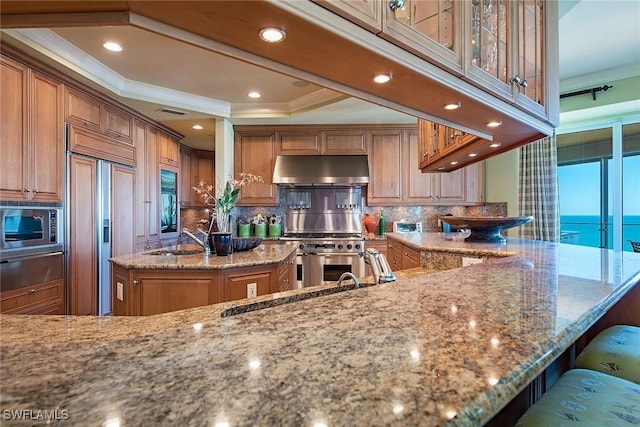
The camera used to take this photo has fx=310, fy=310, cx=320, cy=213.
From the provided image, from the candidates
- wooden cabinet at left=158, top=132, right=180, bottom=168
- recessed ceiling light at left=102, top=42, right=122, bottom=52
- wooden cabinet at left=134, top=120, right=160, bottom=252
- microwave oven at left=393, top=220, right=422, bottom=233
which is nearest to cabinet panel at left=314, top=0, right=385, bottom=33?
recessed ceiling light at left=102, top=42, right=122, bottom=52

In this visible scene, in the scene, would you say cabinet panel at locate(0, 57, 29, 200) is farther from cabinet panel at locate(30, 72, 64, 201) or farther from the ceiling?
the ceiling

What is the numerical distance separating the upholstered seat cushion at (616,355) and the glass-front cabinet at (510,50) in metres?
1.13

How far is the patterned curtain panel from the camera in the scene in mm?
3963

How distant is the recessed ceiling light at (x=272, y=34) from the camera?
2.81ft

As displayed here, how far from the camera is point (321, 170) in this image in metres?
4.23

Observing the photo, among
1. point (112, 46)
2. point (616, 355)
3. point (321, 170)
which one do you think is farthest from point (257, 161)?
point (616, 355)

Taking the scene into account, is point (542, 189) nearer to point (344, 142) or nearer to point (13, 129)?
point (344, 142)

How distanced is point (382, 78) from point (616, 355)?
1.37 metres

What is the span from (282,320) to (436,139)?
93.7 inches

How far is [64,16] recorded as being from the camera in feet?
2.62

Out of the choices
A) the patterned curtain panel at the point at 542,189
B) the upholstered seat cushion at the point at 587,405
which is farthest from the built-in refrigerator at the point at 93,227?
the patterned curtain panel at the point at 542,189

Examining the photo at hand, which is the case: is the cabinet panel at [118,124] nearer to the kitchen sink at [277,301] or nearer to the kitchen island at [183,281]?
A: the kitchen island at [183,281]

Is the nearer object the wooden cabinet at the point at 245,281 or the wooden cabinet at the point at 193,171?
the wooden cabinet at the point at 245,281

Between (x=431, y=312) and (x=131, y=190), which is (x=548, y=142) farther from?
(x=131, y=190)
